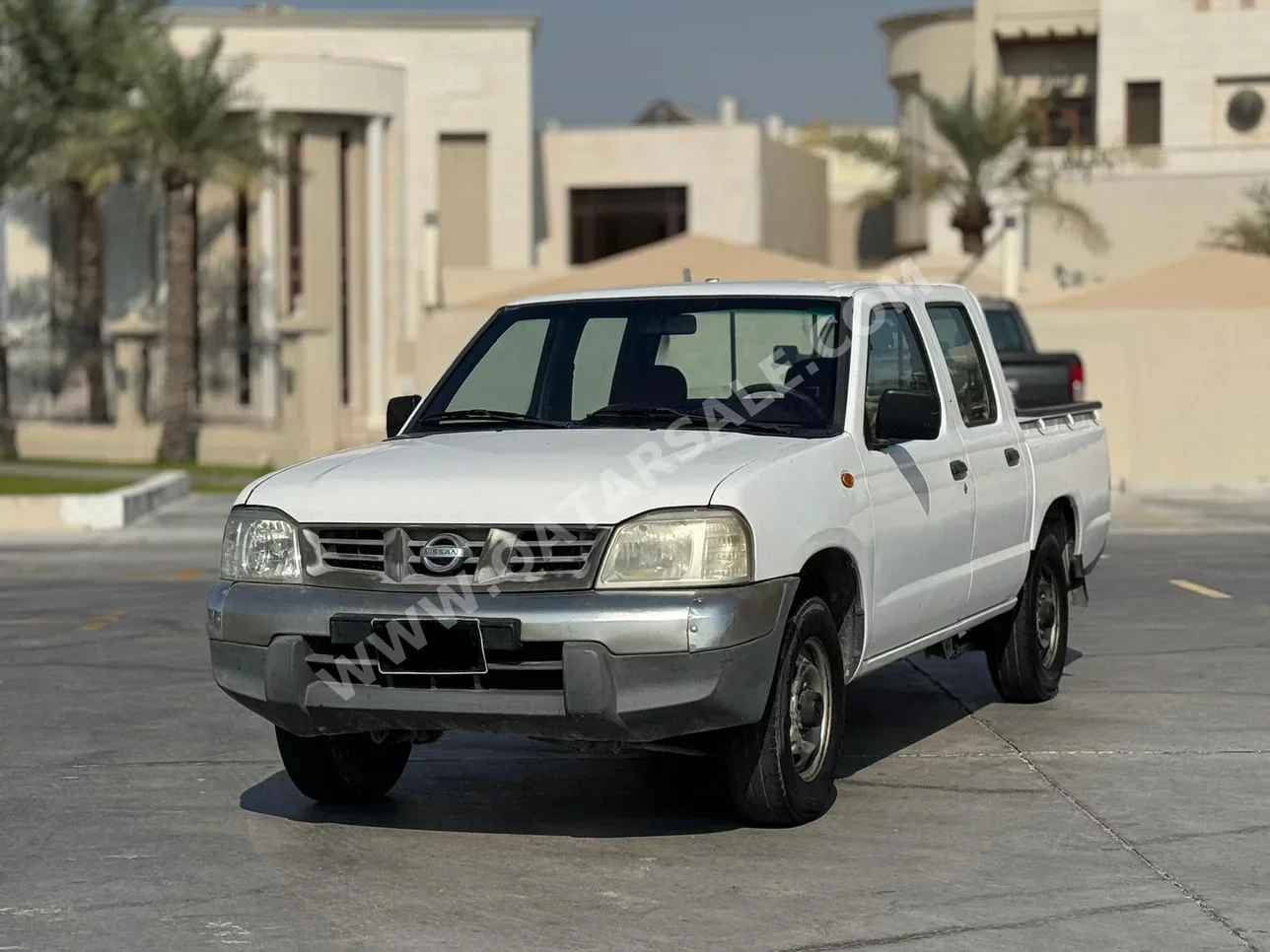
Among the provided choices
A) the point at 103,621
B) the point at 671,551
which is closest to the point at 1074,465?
the point at 671,551

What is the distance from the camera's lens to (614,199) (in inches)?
2422

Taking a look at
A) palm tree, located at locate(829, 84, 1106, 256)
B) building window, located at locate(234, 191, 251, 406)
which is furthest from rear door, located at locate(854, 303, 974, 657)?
→ building window, located at locate(234, 191, 251, 406)

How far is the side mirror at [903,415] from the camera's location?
7.57m

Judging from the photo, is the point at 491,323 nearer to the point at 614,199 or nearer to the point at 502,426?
the point at 502,426

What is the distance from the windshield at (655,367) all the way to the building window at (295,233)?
4195 centimetres

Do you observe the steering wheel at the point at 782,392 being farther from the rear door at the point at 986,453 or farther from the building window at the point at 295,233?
the building window at the point at 295,233

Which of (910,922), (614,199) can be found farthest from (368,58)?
(910,922)

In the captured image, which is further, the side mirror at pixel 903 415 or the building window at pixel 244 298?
the building window at pixel 244 298

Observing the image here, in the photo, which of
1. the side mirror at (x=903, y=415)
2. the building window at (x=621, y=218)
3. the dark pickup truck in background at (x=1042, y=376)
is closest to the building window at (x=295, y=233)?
the building window at (x=621, y=218)

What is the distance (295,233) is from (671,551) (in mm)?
44610

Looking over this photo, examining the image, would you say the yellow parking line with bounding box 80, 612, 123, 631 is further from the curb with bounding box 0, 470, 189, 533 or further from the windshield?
the curb with bounding box 0, 470, 189, 533

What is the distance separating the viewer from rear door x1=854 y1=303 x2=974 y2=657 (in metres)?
7.79

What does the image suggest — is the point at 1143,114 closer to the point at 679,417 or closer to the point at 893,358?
the point at 893,358

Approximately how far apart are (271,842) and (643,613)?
158 centimetres
